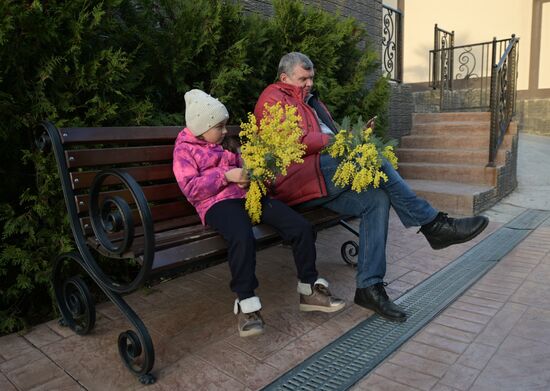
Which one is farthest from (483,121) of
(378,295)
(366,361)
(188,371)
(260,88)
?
(188,371)

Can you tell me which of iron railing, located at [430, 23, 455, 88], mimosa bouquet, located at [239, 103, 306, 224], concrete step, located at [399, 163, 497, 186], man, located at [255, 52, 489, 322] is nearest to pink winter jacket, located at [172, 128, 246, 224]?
mimosa bouquet, located at [239, 103, 306, 224]

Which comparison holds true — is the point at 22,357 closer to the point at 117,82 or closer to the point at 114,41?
the point at 117,82

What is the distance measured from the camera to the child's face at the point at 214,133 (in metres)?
2.37

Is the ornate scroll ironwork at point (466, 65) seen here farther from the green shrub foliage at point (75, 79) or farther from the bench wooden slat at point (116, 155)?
the bench wooden slat at point (116, 155)

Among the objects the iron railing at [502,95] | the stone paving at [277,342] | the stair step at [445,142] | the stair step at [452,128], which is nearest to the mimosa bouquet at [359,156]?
the stone paving at [277,342]

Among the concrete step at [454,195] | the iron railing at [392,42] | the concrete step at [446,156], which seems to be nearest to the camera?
the concrete step at [454,195]

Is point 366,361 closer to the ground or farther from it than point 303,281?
closer to the ground

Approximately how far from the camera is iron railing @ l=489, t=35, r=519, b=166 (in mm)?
5754

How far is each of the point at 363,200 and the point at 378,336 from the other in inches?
29.1

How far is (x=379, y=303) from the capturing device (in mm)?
2514

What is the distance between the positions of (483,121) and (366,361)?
5.57 meters

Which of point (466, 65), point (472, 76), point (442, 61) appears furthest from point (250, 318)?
point (466, 65)

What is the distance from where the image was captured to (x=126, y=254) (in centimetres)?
200

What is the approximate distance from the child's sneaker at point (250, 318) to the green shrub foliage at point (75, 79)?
3.45ft
